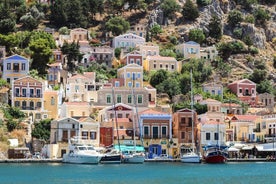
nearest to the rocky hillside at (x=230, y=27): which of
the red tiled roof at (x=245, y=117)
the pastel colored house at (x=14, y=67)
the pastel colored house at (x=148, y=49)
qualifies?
the pastel colored house at (x=148, y=49)

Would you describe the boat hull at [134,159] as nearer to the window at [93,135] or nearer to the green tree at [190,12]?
the window at [93,135]

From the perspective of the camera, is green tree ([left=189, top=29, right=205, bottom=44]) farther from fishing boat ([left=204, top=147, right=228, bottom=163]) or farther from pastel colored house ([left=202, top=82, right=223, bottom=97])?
fishing boat ([left=204, top=147, right=228, bottom=163])

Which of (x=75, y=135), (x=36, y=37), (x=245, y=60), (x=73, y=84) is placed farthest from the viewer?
(x=245, y=60)

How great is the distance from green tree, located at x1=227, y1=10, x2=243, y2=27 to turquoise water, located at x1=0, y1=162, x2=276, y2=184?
66.1 meters

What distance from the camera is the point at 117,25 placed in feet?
465

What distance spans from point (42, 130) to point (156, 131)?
15254 millimetres

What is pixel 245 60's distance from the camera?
461 feet

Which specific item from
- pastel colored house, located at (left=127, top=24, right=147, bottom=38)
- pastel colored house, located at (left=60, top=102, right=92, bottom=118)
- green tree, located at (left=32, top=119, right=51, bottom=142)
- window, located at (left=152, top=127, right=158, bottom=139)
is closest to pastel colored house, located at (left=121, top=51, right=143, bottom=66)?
pastel colored house, located at (left=127, top=24, right=147, bottom=38)

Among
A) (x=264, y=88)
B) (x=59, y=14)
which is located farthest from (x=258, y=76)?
(x=59, y=14)

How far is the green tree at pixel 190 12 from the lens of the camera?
493 feet

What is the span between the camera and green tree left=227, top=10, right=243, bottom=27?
494ft

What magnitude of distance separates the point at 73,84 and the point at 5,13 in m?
31.1

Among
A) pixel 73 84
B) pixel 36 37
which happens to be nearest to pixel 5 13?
pixel 36 37

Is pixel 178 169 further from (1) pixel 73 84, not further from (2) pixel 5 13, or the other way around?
(2) pixel 5 13
